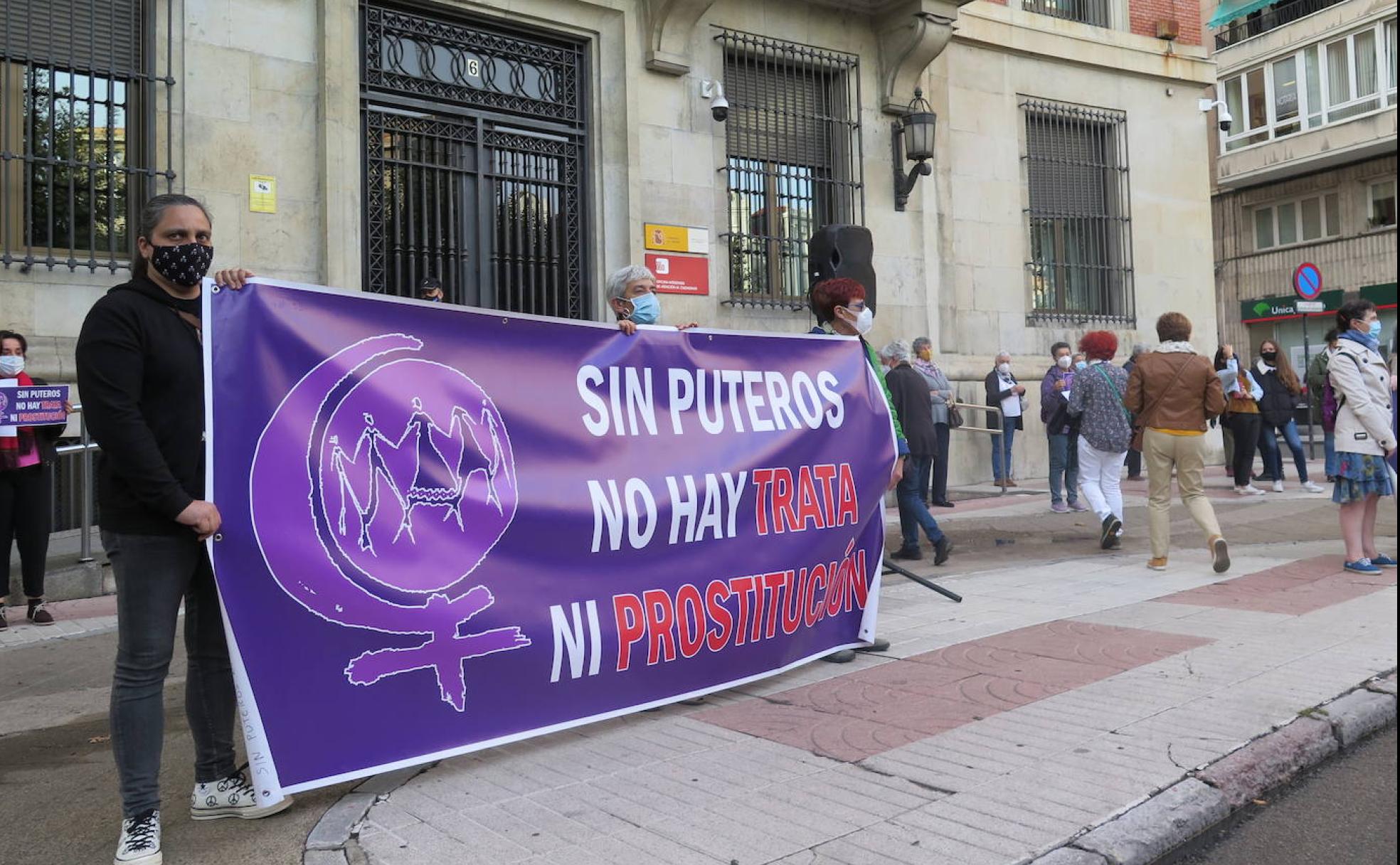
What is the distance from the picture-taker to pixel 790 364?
5012mm

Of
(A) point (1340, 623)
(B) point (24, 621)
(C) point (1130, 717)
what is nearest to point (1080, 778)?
(C) point (1130, 717)

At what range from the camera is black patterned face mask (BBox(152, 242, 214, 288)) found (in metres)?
3.16

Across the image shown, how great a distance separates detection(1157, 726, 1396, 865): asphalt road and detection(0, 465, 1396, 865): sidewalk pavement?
0.23m

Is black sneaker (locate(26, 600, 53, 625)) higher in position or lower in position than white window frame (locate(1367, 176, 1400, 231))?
lower

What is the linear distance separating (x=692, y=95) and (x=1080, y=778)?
1003 cm

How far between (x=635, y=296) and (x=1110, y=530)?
5.50 m

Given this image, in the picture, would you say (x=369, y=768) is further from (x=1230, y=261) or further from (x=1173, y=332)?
(x=1230, y=261)

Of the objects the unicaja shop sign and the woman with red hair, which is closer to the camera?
the woman with red hair

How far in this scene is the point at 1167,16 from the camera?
55.2ft

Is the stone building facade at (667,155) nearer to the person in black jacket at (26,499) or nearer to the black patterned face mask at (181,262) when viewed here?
the person in black jacket at (26,499)

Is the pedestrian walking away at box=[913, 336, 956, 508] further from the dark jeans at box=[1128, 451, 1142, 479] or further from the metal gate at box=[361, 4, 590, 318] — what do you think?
the dark jeans at box=[1128, 451, 1142, 479]

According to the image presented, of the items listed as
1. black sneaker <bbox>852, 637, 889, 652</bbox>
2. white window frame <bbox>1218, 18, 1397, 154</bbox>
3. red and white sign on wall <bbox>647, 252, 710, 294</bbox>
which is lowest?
black sneaker <bbox>852, 637, 889, 652</bbox>

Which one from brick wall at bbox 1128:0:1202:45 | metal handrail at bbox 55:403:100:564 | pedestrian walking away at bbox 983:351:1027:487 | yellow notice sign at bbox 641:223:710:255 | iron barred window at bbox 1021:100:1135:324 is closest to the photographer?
metal handrail at bbox 55:403:100:564

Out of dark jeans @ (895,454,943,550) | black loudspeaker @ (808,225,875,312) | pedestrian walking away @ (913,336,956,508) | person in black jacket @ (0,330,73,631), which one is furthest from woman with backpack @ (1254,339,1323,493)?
person in black jacket @ (0,330,73,631)
